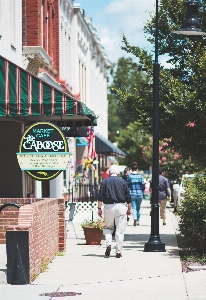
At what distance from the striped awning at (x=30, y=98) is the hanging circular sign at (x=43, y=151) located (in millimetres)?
777

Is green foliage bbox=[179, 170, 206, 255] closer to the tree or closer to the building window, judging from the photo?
the tree

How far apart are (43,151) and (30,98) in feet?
4.61

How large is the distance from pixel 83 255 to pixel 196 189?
2.54m

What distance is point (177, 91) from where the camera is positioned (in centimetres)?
1800

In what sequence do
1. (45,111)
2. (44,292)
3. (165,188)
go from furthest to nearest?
(165,188) < (45,111) < (44,292)

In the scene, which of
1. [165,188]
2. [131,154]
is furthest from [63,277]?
[131,154]

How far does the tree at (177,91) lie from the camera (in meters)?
17.9

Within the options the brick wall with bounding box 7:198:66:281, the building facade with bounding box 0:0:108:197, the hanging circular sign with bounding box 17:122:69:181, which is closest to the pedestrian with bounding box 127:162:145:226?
the building facade with bounding box 0:0:108:197

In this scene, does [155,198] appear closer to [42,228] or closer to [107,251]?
[107,251]

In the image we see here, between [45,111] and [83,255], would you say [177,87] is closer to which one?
[45,111]

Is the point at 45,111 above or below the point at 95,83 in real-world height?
below

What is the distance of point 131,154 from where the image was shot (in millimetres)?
77688

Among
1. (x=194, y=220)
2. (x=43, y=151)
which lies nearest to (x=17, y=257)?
(x=194, y=220)

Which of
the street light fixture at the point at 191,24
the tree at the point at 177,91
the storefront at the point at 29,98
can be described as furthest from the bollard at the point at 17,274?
the tree at the point at 177,91
